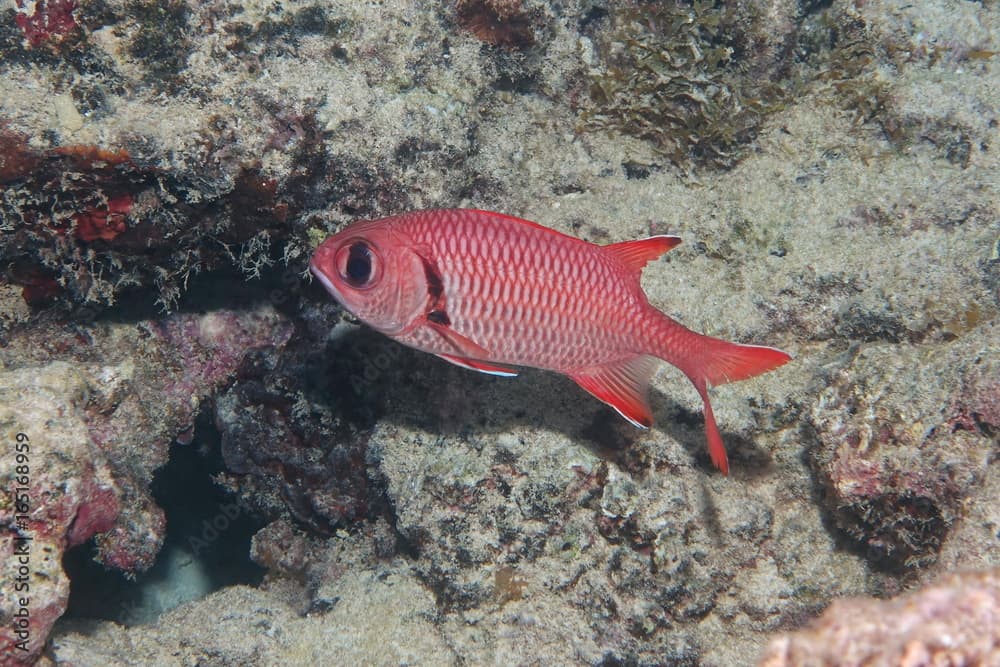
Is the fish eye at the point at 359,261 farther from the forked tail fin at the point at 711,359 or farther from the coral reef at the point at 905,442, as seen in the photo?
the coral reef at the point at 905,442

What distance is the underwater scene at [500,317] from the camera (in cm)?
306

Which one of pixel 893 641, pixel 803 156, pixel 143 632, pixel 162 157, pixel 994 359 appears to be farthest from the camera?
pixel 803 156

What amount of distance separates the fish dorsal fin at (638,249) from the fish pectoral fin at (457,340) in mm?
892

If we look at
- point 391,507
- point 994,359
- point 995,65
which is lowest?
point 391,507

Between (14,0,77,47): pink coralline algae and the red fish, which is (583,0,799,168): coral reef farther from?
(14,0,77,47): pink coralline algae

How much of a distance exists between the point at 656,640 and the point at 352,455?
2.38 m

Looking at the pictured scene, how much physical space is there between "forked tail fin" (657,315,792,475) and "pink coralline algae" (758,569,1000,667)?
1345 mm

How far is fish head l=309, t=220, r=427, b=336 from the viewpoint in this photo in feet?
9.53

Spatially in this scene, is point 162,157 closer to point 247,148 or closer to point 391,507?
point 247,148

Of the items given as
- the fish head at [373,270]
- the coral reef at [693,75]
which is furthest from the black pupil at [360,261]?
the coral reef at [693,75]

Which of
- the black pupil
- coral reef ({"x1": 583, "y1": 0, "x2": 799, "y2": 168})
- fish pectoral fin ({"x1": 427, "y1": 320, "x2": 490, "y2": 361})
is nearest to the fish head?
the black pupil

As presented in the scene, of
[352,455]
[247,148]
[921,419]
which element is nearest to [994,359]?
[921,419]

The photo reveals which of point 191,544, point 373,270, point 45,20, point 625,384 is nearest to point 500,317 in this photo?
point 373,270

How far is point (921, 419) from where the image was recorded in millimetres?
3043
